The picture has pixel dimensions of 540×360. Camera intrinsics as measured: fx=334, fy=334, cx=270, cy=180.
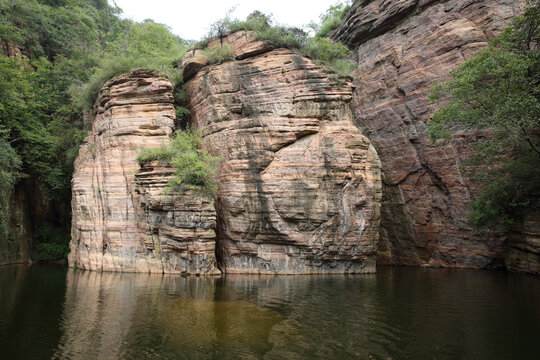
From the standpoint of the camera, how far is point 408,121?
25.2 m

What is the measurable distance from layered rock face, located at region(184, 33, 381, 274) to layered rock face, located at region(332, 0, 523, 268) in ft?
21.3

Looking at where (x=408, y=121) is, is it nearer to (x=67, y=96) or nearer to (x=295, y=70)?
(x=295, y=70)

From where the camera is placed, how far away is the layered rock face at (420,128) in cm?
2241

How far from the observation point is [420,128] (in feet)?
80.5

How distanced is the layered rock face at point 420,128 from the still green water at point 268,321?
8.65 meters

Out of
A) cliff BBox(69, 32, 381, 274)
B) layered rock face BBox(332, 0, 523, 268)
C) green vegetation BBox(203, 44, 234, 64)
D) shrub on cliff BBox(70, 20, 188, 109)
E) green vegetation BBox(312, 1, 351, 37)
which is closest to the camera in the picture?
cliff BBox(69, 32, 381, 274)

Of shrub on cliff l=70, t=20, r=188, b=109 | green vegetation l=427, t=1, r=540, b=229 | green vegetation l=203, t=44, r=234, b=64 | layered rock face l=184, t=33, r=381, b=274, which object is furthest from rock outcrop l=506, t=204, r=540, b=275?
shrub on cliff l=70, t=20, r=188, b=109

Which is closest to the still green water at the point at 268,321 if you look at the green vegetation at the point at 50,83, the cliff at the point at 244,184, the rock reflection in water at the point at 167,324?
the rock reflection in water at the point at 167,324

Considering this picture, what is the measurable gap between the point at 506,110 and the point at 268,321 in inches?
515

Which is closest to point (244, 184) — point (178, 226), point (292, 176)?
point (292, 176)

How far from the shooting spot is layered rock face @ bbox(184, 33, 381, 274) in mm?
18875

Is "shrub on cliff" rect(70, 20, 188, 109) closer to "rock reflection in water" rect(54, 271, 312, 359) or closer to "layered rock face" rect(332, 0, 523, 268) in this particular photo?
"rock reflection in water" rect(54, 271, 312, 359)

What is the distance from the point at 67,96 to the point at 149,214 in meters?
17.6

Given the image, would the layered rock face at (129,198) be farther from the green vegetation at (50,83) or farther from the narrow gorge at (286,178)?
the green vegetation at (50,83)
